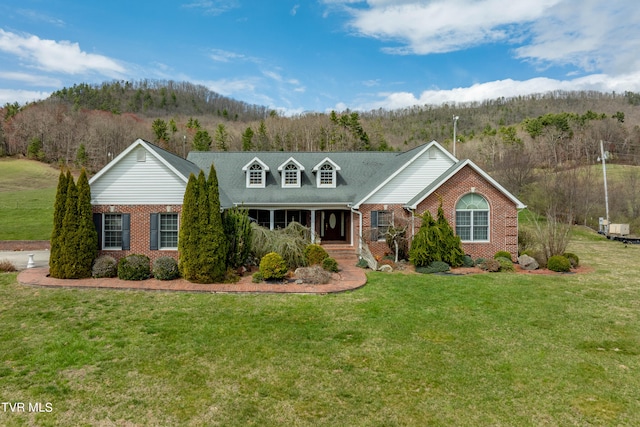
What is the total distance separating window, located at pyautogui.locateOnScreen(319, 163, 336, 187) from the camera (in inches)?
866

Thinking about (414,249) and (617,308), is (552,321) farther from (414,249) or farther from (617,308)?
(414,249)

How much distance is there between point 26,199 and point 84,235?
3417 centimetres

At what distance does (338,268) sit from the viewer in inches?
652

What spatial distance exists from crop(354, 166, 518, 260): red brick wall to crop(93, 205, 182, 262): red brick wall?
11479mm

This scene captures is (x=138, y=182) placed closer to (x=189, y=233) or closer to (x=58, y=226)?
(x=58, y=226)

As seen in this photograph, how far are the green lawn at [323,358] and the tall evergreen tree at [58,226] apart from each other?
1542mm

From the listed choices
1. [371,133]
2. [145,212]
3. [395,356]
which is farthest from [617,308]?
[371,133]

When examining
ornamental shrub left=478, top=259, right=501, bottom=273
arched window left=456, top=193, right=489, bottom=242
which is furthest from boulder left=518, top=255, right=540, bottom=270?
arched window left=456, top=193, right=489, bottom=242

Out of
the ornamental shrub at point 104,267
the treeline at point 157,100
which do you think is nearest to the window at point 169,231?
the ornamental shrub at point 104,267

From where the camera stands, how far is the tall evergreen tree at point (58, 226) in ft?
45.8

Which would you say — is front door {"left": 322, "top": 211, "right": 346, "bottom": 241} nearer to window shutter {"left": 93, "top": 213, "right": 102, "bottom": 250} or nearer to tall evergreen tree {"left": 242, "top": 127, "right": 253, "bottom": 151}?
window shutter {"left": 93, "top": 213, "right": 102, "bottom": 250}

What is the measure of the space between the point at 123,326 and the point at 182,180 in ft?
25.1

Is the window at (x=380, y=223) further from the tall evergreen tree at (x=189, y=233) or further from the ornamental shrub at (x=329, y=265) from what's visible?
the tall evergreen tree at (x=189, y=233)

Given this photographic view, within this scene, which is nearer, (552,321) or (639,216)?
(552,321)
